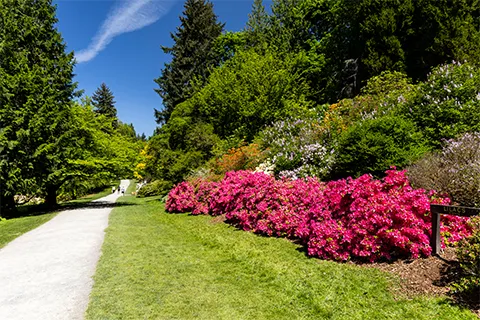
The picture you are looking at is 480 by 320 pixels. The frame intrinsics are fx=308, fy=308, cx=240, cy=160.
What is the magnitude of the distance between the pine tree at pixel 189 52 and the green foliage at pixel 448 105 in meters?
26.2

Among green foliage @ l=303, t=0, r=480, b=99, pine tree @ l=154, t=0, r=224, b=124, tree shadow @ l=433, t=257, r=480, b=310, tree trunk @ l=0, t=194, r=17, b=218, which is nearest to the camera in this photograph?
tree shadow @ l=433, t=257, r=480, b=310

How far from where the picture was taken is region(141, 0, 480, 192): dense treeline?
27.2 feet

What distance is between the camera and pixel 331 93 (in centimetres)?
2483

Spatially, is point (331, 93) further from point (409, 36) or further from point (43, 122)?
point (43, 122)

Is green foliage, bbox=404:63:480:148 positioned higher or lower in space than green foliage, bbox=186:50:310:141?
lower

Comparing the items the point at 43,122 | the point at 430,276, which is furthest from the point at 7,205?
the point at 430,276

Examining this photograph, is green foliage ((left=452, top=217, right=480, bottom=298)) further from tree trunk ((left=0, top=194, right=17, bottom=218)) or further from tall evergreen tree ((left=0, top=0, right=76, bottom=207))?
tree trunk ((left=0, top=194, right=17, bottom=218))

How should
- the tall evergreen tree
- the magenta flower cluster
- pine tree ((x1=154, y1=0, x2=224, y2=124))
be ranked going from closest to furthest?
the magenta flower cluster < the tall evergreen tree < pine tree ((x1=154, y1=0, x2=224, y2=124))

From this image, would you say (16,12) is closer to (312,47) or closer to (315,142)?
(315,142)

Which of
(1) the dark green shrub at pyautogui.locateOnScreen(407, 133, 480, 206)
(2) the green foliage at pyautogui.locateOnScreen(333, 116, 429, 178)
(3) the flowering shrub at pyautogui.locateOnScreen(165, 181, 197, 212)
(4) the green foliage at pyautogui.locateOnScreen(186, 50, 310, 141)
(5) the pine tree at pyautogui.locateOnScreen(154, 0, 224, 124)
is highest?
(5) the pine tree at pyautogui.locateOnScreen(154, 0, 224, 124)

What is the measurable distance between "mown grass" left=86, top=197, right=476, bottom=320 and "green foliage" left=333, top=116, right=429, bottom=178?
302cm

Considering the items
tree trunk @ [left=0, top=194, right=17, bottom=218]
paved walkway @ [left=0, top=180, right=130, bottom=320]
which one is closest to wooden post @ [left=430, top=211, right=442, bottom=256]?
paved walkway @ [left=0, top=180, right=130, bottom=320]

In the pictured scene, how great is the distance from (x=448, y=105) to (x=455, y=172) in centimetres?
342

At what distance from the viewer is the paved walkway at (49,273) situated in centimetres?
396
